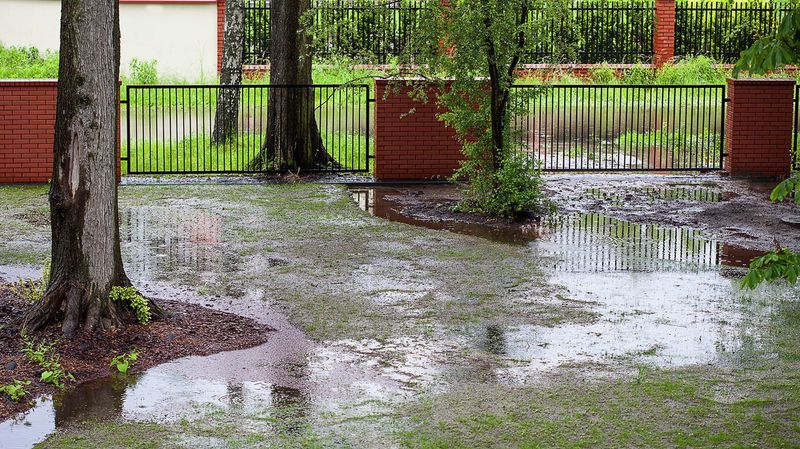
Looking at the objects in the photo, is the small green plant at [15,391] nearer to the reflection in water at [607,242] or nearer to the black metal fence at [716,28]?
the reflection in water at [607,242]

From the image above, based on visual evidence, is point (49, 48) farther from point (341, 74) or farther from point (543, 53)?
point (543, 53)

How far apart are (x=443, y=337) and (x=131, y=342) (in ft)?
7.93

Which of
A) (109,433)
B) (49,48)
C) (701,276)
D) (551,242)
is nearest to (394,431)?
(109,433)

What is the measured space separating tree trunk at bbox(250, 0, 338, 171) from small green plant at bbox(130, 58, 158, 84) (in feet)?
39.0

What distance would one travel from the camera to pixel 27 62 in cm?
3097

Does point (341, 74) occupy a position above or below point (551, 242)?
above

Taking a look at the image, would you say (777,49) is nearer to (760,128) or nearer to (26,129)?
(760,128)

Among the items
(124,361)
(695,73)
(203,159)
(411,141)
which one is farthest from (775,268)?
(695,73)

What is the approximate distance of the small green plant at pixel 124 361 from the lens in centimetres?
882

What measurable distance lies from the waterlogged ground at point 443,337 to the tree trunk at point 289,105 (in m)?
3.19

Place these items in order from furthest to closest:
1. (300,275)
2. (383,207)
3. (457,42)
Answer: (383,207) → (457,42) → (300,275)

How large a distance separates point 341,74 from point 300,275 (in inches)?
747

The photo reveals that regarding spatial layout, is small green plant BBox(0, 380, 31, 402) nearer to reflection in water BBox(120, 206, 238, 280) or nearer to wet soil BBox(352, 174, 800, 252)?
reflection in water BBox(120, 206, 238, 280)

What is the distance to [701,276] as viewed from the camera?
12062 millimetres
